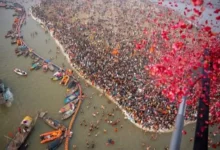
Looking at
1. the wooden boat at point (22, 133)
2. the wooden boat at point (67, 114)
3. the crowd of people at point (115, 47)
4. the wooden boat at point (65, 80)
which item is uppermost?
the crowd of people at point (115, 47)

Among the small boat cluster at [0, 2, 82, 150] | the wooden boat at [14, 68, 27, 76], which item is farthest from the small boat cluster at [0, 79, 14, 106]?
the wooden boat at [14, 68, 27, 76]

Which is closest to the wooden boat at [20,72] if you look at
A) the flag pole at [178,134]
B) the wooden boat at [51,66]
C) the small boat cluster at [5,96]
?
the wooden boat at [51,66]

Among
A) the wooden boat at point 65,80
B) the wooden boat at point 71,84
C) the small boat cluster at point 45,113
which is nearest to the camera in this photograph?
the small boat cluster at point 45,113

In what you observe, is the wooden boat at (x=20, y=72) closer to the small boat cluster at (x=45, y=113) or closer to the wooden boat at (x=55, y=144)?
the small boat cluster at (x=45, y=113)

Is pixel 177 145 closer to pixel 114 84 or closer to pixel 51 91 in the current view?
pixel 114 84

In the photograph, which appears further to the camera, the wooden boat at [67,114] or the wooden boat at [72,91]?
the wooden boat at [72,91]

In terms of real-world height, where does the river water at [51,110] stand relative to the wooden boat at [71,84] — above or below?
below

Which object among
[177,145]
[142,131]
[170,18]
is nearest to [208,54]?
[142,131]
